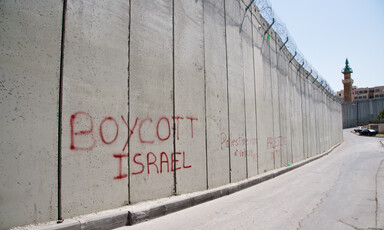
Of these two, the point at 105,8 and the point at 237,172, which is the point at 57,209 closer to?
A: the point at 105,8

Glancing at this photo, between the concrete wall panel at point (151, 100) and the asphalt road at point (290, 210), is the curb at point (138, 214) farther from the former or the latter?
the concrete wall panel at point (151, 100)

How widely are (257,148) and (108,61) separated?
671 cm

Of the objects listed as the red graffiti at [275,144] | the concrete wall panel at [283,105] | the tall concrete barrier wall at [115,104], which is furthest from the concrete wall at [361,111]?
the tall concrete barrier wall at [115,104]

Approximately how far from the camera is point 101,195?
3.96 metres

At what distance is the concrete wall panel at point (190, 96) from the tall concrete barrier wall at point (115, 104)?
0.03 metres

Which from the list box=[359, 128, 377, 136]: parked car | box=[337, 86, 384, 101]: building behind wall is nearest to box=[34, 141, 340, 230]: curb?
box=[359, 128, 377, 136]: parked car

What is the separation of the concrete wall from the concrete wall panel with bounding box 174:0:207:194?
78.0 meters

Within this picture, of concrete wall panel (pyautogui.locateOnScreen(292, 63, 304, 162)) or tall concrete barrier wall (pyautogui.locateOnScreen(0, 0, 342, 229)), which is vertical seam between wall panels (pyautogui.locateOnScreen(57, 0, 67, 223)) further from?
concrete wall panel (pyautogui.locateOnScreen(292, 63, 304, 162))

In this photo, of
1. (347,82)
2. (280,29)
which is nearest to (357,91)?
(347,82)

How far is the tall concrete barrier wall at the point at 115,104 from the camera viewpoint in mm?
3184

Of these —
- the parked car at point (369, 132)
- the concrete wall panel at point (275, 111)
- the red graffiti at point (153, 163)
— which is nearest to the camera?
the red graffiti at point (153, 163)

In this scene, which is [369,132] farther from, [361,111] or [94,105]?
[94,105]

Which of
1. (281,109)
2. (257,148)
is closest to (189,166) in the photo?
(257,148)

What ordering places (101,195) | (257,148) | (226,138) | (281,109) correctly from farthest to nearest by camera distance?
(281,109) → (257,148) → (226,138) → (101,195)
